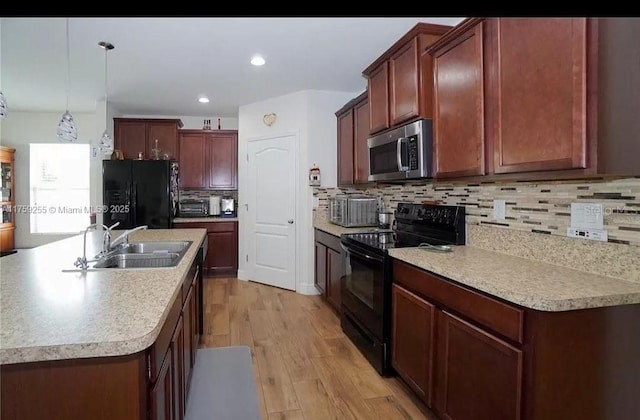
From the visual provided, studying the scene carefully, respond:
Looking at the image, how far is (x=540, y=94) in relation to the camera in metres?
1.50

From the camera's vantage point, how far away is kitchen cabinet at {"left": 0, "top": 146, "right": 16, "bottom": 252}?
540 centimetres

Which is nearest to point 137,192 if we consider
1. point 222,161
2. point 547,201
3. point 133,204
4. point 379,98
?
point 133,204

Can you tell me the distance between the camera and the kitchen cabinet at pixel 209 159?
549 centimetres

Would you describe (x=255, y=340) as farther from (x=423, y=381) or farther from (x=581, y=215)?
(x=581, y=215)

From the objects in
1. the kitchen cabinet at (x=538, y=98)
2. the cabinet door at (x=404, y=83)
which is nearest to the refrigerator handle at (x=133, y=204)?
the cabinet door at (x=404, y=83)

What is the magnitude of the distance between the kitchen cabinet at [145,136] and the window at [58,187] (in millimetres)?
1075

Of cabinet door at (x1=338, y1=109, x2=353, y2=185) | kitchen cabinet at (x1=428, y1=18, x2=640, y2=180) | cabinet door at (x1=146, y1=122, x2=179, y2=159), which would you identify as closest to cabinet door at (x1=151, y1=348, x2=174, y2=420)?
kitchen cabinet at (x1=428, y1=18, x2=640, y2=180)

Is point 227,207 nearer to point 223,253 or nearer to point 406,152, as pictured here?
point 223,253

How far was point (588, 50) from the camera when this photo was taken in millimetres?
1300

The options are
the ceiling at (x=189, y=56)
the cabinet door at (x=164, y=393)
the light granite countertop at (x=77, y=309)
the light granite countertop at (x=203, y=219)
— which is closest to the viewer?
the light granite countertop at (x=77, y=309)

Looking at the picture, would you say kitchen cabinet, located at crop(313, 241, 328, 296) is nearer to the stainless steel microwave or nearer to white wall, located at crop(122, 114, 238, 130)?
the stainless steel microwave

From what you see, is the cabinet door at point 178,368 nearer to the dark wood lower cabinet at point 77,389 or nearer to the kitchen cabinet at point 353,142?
the dark wood lower cabinet at point 77,389

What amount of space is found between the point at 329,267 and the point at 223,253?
214cm
